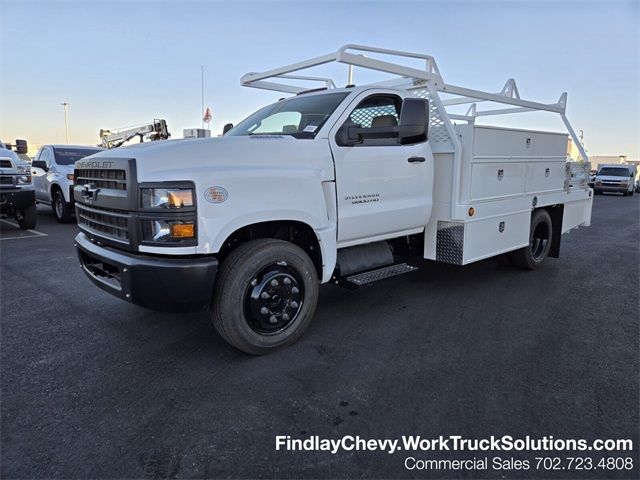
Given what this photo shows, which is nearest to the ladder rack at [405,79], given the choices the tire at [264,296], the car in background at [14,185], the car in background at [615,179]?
the tire at [264,296]

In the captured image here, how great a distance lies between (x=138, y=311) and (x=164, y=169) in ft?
6.75

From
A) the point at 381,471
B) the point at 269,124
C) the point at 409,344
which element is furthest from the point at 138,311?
the point at 381,471

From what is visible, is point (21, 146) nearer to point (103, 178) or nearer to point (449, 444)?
point (103, 178)

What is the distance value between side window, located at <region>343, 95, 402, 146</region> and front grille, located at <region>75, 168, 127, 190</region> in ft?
6.25

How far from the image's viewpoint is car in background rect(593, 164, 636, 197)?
2620cm

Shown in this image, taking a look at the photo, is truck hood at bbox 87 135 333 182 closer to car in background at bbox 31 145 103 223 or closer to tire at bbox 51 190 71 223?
car in background at bbox 31 145 103 223

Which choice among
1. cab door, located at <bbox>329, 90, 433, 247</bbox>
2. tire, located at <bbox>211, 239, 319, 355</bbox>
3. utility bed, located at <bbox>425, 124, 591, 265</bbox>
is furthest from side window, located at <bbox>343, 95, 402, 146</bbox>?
tire, located at <bbox>211, 239, 319, 355</bbox>

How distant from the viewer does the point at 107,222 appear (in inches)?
137

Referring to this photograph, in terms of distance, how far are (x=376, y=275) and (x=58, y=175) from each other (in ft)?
30.5

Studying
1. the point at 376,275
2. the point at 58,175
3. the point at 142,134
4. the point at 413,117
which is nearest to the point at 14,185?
the point at 58,175

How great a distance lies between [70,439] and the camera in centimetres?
255

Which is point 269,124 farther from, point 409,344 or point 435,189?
point 409,344

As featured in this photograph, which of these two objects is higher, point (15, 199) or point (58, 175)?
point (58, 175)

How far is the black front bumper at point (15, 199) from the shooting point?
8.71 meters
